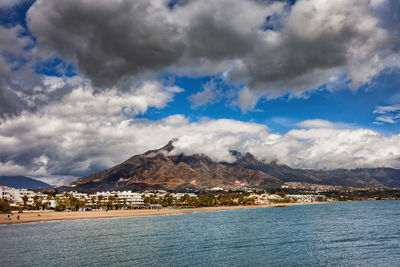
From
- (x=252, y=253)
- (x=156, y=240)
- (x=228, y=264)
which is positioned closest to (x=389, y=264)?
(x=252, y=253)

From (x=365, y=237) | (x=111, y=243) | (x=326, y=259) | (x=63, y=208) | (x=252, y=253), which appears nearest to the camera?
(x=326, y=259)

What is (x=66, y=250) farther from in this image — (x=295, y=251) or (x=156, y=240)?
(x=295, y=251)

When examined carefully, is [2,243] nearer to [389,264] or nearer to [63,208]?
[389,264]

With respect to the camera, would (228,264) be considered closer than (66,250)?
Yes

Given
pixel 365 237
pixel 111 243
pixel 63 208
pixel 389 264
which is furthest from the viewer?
pixel 63 208

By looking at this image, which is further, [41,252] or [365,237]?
[365,237]

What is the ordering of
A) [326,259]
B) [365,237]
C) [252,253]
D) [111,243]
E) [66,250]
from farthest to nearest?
1. [365,237]
2. [111,243]
3. [66,250]
4. [252,253]
5. [326,259]

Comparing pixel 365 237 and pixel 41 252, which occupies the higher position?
pixel 41 252

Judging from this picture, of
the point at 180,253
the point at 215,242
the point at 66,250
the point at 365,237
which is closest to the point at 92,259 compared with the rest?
the point at 66,250

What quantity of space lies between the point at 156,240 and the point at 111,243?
9896 millimetres

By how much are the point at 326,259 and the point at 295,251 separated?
6782 millimetres

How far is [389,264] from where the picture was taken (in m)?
42.4

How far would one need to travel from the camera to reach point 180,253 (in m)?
51.0

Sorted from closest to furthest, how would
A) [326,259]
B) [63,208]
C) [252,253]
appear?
[326,259]
[252,253]
[63,208]
